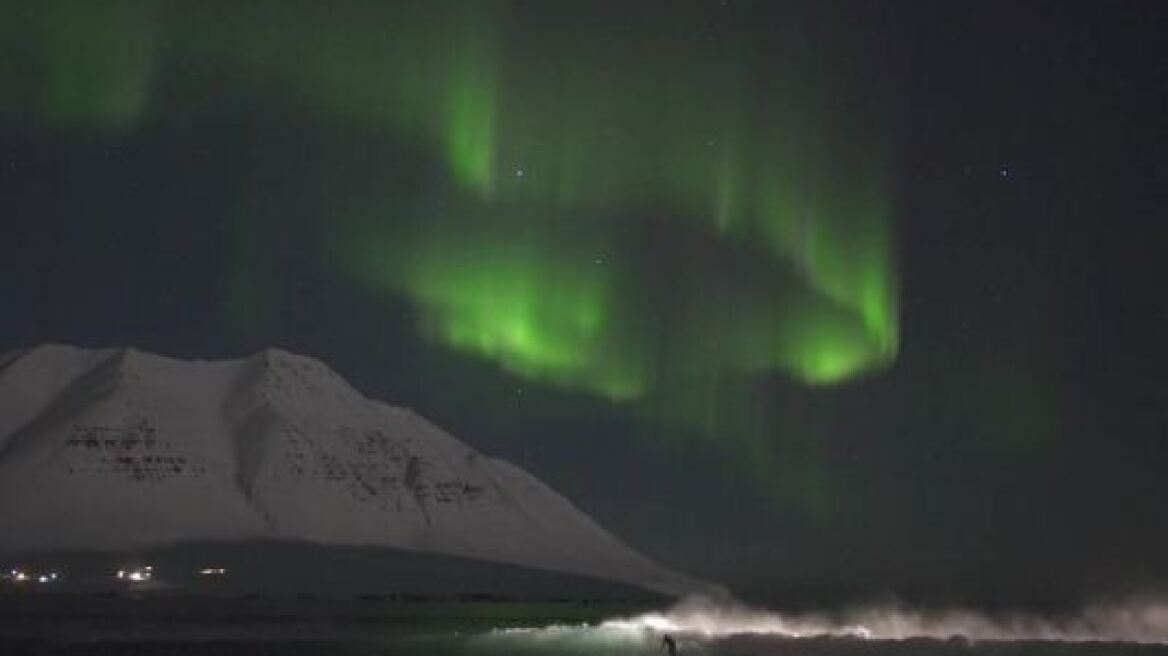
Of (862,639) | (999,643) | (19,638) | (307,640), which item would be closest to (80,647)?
(19,638)

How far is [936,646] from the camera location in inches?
6132

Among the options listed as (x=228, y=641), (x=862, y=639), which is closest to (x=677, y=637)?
(x=862, y=639)

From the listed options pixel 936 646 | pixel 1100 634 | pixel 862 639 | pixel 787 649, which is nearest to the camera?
pixel 787 649

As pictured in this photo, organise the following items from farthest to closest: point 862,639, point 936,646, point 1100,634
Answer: point 1100,634 < point 862,639 < point 936,646

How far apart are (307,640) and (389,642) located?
34.9 ft

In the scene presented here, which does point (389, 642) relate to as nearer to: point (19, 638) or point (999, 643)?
point (19, 638)

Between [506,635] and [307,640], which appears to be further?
[506,635]

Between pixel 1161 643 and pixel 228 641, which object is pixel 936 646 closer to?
pixel 1161 643

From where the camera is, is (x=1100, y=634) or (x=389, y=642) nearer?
(x=389, y=642)

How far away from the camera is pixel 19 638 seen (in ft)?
526

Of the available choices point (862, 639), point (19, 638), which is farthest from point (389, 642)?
point (862, 639)

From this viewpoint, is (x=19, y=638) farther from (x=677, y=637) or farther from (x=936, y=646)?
(x=936, y=646)

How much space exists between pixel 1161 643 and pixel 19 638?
12414cm

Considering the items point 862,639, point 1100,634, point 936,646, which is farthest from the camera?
point 1100,634
